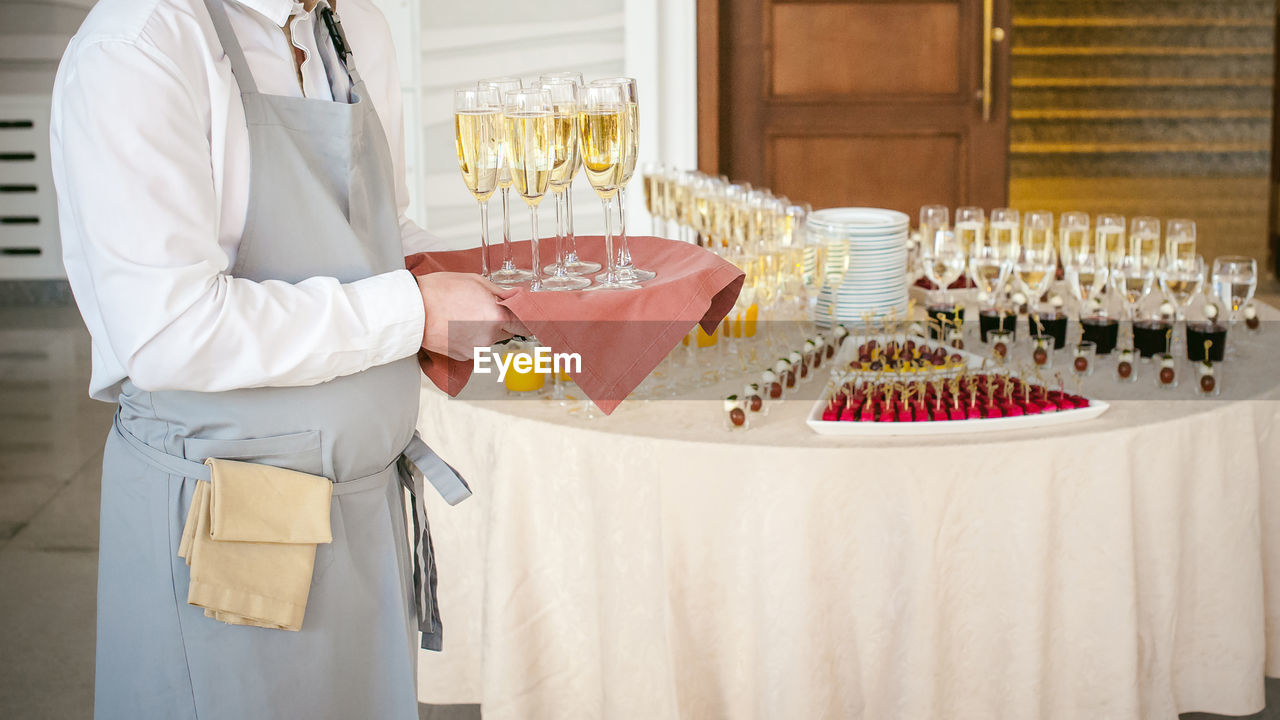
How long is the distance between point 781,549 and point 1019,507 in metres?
0.39

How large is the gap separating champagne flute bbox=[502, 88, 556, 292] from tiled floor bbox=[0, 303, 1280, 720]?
5.23ft

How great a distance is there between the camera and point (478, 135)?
4.58 ft

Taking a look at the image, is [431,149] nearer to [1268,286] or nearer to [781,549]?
[781,549]

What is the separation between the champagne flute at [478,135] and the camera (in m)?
1.38

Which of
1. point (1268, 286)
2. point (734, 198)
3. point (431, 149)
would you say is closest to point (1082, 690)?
point (734, 198)

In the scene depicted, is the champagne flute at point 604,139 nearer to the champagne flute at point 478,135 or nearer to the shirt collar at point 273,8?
the champagne flute at point 478,135

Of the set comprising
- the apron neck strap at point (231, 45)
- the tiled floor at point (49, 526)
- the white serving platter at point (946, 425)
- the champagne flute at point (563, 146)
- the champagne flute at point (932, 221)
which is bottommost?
the tiled floor at point (49, 526)

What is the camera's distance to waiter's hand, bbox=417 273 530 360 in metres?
1.23

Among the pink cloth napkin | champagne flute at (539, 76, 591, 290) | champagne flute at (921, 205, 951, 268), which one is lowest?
the pink cloth napkin

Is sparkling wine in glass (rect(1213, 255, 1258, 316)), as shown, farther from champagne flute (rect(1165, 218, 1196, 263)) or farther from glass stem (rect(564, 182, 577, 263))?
glass stem (rect(564, 182, 577, 263))
